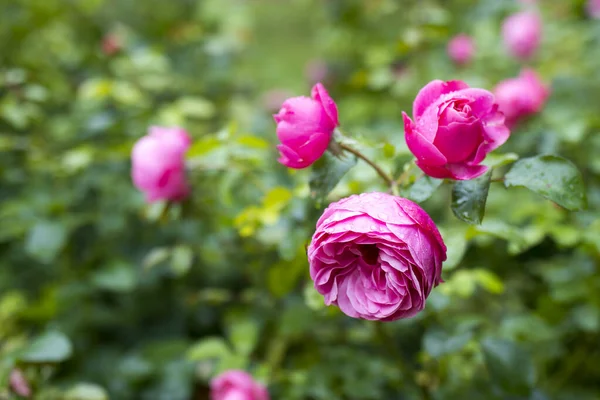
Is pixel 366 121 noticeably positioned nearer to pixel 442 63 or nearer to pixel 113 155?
pixel 442 63

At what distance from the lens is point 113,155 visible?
4.33ft

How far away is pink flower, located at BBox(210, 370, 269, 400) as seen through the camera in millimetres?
1011

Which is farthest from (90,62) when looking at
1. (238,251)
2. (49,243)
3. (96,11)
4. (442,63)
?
(442,63)

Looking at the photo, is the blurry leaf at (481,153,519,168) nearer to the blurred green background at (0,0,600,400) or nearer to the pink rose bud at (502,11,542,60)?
the blurred green background at (0,0,600,400)

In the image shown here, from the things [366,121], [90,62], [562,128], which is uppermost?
[90,62]

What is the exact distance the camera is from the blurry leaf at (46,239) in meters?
1.19

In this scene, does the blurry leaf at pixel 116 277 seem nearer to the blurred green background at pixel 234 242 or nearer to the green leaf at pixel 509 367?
the blurred green background at pixel 234 242

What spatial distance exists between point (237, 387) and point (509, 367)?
46cm

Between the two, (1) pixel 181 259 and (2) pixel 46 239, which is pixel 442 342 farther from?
(2) pixel 46 239

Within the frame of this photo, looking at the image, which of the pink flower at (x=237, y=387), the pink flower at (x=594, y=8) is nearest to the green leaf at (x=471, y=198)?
the pink flower at (x=237, y=387)

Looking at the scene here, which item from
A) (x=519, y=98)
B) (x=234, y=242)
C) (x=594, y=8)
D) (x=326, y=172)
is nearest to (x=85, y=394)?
(x=234, y=242)

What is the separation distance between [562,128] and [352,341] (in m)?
0.64

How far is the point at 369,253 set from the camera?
0.62m

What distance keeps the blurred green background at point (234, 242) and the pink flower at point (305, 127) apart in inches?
2.5
